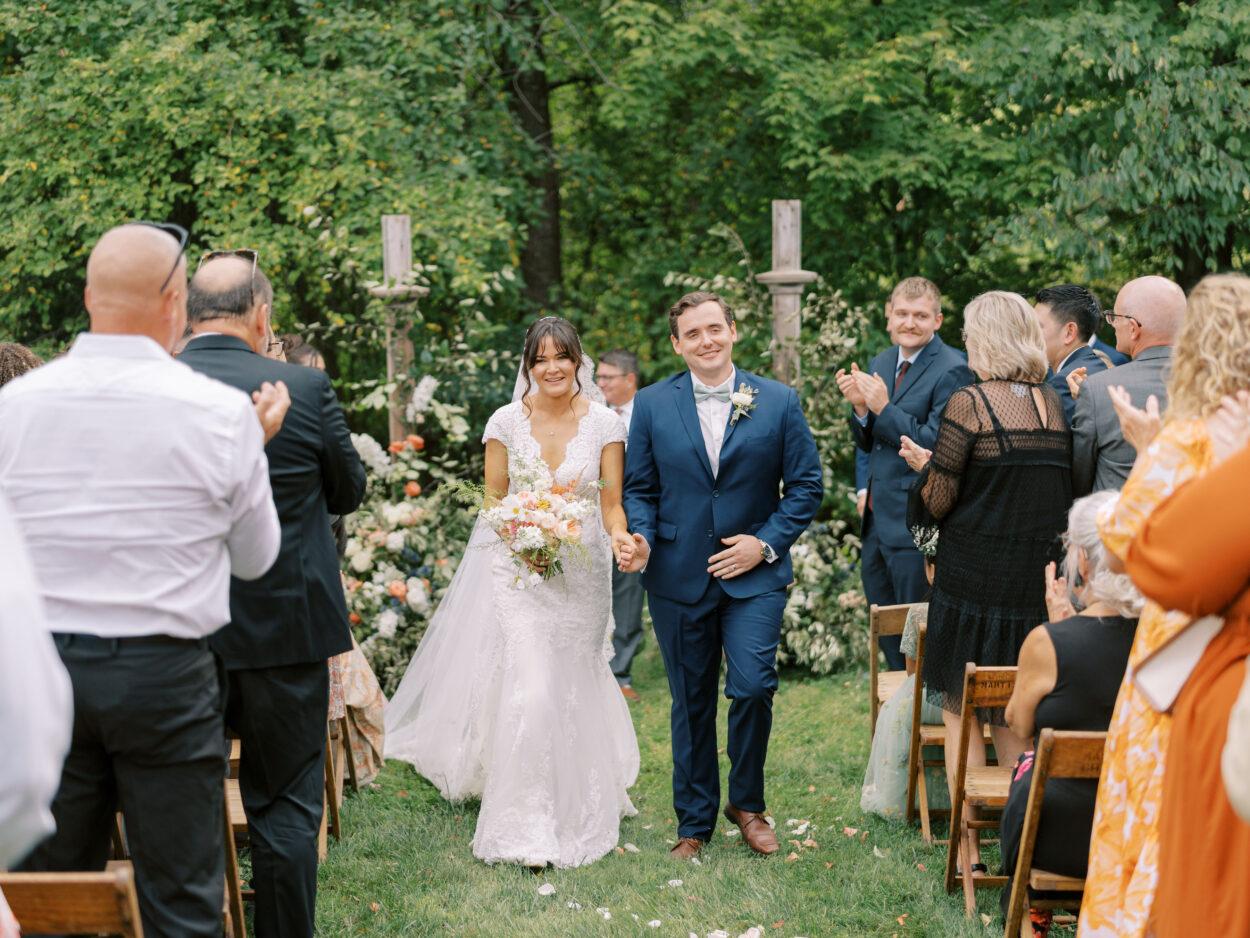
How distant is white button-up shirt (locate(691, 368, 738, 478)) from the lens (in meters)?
5.38

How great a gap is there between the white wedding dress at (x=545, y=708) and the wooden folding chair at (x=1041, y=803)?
6.51 feet

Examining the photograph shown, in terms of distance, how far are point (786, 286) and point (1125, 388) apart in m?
4.43

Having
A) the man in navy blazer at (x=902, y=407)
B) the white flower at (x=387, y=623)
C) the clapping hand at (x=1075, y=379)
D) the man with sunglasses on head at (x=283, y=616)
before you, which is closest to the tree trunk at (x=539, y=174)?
the white flower at (x=387, y=623)

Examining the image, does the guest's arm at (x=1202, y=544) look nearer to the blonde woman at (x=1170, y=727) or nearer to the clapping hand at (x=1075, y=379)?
the blonde woman at (x=1170, y=727)

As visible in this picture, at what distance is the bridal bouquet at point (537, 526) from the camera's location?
542 cm

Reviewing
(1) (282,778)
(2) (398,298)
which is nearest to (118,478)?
(1) (282,778)

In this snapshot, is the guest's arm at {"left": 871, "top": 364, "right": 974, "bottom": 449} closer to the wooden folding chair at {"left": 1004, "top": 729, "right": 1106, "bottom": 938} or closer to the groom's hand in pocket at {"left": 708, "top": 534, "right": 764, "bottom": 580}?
the groom's hand in pocket at {"left": 708, "top": 534, "right": 764, "bottom": 580}

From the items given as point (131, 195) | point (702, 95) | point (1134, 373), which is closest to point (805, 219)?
point (702, 95)

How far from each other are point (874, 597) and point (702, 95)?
7.29 meters

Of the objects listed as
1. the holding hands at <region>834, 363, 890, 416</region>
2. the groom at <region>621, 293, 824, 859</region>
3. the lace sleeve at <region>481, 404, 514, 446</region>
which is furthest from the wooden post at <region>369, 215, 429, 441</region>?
the groom at <region>621, 293, 824, 859</region>

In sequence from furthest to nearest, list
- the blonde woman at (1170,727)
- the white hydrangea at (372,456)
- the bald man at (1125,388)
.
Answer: the white hydrangea at (372,456) → the bald man at (1125,388) → the blonde woman at (1170,727)

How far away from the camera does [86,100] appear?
9992 millimetres

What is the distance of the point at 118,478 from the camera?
308 cm

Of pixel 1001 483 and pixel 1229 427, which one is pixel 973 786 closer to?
pixel 1001 483
